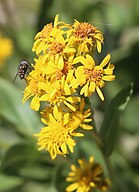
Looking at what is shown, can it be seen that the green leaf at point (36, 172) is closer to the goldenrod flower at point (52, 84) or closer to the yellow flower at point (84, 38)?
the goldenrod flower at point (52, 84)

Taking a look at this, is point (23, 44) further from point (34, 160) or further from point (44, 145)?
point (44, 145)

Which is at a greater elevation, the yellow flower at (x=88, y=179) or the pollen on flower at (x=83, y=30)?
the pollen on flower at (x=83, y=30)

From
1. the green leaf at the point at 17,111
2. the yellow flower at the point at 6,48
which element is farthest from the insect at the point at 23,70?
the yellow flower at the point at 6,48

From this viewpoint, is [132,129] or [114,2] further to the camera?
[114,2]

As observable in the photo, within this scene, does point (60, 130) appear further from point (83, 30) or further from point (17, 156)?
point (17, 156)

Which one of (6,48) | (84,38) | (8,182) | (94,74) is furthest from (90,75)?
(6,48)

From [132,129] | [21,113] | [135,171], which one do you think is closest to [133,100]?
[132,129]

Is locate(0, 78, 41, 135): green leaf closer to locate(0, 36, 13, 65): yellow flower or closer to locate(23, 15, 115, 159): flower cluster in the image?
locate(0, 36, 13, 65): yellow flower
